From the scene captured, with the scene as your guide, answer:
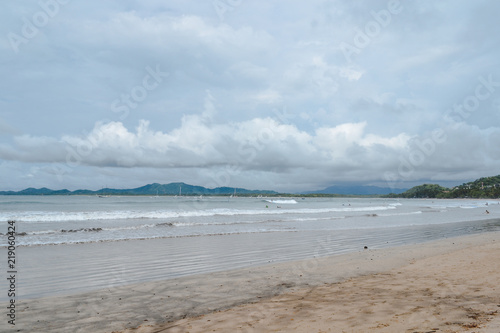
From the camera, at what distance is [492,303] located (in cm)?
677

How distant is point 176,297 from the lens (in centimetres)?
844

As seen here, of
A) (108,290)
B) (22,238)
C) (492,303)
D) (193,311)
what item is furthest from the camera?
(22,238)

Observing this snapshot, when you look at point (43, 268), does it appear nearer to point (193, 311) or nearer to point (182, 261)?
point (182, 261)

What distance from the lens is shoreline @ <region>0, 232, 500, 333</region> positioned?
6.85m

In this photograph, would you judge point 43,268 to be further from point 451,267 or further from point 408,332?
point 451,267

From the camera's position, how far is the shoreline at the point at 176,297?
685cm

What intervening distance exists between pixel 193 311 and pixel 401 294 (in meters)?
5.03

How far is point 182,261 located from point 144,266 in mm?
1677

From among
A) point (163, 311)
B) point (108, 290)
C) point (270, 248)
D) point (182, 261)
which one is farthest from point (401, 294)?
point (270, 248)

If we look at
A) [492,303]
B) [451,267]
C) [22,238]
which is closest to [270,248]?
[451,267]

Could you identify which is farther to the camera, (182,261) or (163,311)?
(182,261)

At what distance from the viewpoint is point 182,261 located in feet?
45.4

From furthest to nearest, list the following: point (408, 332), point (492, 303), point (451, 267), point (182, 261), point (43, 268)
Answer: point (182, 261) → point (43, 268) → point (451, 267) → point (492, 303) → point (408, 332)

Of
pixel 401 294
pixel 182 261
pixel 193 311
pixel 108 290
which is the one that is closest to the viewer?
pixel 193 311
